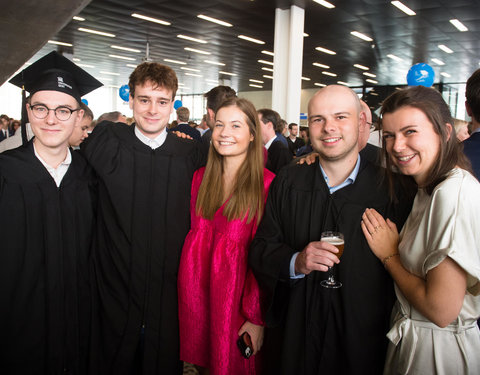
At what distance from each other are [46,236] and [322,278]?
1398mm

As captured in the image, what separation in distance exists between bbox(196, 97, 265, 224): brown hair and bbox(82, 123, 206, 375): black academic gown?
0.18m

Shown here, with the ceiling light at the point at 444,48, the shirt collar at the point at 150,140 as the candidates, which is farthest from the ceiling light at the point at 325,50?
the shirt collar at the point at 150,140

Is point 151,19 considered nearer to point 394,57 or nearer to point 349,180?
point 394,57

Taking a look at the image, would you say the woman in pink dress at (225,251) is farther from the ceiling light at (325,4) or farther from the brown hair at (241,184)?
the ceiling light at (325,4)

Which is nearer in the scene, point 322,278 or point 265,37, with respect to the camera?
point 322,278

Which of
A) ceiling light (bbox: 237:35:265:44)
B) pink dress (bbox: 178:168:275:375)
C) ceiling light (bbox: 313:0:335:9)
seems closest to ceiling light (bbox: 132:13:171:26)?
ceiling light (bbox: 237:35:265:44)

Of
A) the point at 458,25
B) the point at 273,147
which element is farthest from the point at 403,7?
the point at 273,147

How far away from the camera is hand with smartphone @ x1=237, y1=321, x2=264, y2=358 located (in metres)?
2.08

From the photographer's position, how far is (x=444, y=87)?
1972 centimetres

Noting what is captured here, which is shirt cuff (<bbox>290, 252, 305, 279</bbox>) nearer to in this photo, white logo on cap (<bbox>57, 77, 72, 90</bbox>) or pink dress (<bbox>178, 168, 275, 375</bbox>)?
pink dress (<bbox>178, 168, 275, 375</bbox>)

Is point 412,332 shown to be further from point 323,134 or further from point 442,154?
point 323,134

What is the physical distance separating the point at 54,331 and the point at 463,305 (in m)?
1.94

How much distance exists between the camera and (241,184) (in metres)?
2.21

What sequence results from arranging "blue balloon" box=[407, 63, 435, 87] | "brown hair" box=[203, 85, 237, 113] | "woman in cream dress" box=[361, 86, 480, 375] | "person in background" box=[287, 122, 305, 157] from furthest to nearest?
1. "person in background" box=[287, 122, 305, 157]
2. "blue balloon" box=[407, 63, 435, 87]
3. "brown hair" box=[203, 85, 237, 113]
4. "woman in cream dress" box=[361, 86, 480, 375]
